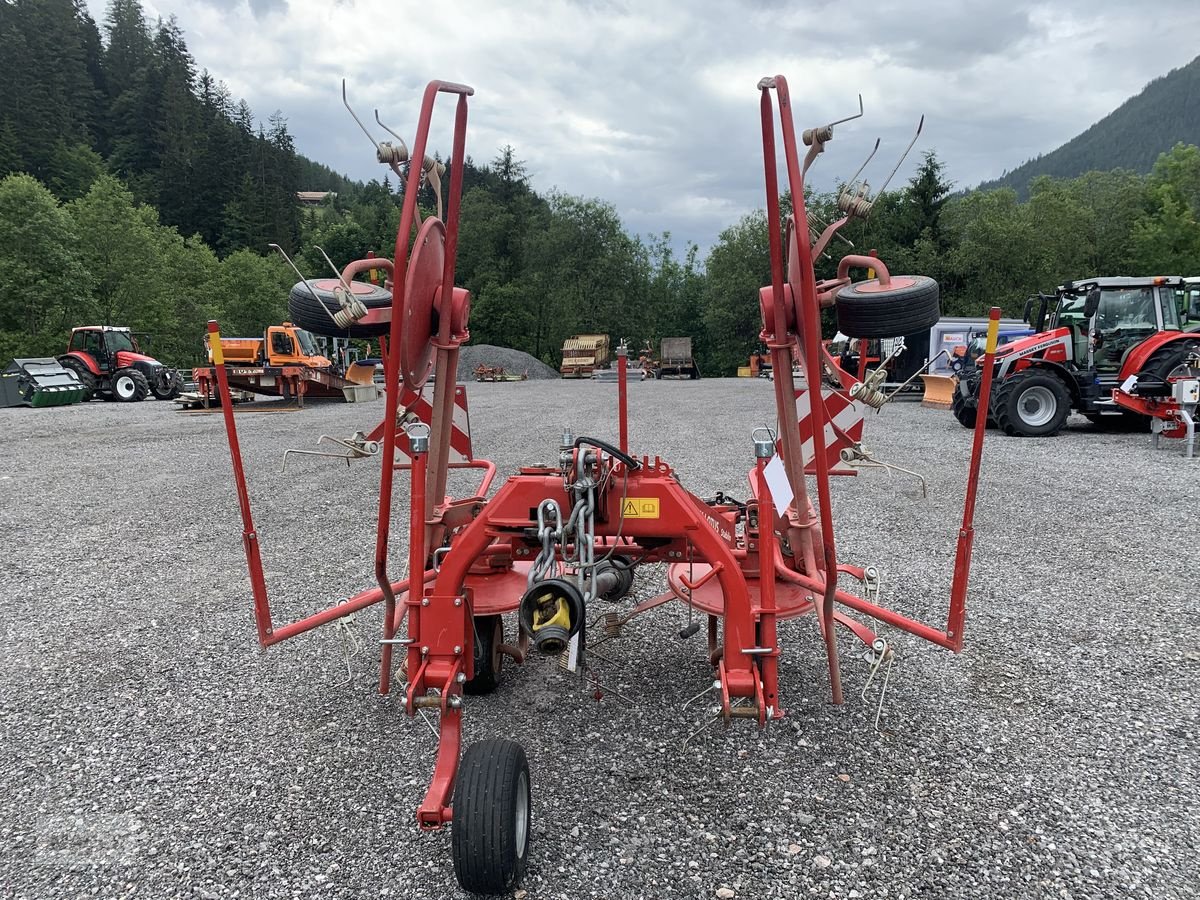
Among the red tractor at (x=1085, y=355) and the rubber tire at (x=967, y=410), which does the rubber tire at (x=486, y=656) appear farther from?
the rubber tire at (x=967, y=410)

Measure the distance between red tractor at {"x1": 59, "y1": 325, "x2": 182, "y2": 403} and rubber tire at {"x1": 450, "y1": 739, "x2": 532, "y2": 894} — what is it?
26.4 m

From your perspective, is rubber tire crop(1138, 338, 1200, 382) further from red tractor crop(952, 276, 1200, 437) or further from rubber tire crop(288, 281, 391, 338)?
rubber tire crop(288, 281, 391, 338)

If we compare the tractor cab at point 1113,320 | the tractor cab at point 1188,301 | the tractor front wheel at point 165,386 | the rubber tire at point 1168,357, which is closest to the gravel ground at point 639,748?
the rubber tire at point 1168,357

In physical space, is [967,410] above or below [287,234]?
below

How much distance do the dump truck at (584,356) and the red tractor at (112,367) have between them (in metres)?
21.6

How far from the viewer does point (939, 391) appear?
19.0 metres

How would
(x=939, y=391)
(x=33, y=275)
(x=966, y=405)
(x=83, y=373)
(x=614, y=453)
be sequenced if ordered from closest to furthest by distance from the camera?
(x=614, y=453)
(x=966, y=405)
(x=939, y=391)
(x=83, y=373)
(x=33, y=275)

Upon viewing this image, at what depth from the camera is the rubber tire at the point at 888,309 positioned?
283 cm

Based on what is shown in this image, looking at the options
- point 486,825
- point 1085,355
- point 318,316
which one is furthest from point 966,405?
point 486,825

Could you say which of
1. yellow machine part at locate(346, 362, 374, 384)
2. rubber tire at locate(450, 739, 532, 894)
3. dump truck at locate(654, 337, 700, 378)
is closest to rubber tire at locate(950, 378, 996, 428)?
rubber tire at locate(450, 739, 532, 894)

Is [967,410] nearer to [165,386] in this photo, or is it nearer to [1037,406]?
[1037,406]

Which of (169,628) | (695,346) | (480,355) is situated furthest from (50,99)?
(169,628)

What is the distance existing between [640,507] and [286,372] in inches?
780

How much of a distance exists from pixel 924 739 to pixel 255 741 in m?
2.93
